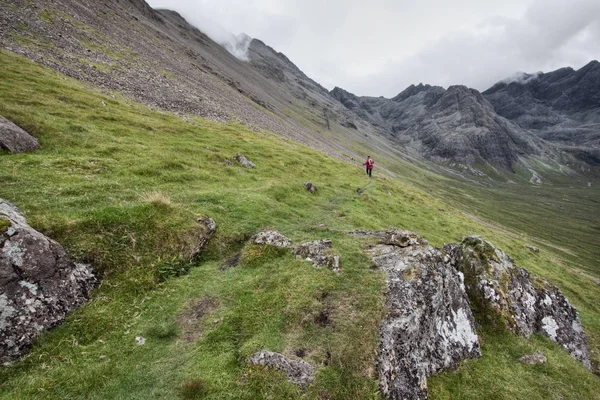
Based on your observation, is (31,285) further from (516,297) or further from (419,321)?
(516,297)

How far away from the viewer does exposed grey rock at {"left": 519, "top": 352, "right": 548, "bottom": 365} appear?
13714 millimetres

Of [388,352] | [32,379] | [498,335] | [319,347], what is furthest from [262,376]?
[498,335]

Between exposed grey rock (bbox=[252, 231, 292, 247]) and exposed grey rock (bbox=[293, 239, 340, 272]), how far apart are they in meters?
1.01

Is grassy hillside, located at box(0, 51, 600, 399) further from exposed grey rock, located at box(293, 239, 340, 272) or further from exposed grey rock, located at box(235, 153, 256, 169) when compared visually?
exposed grey rock, located at box(235, 153, 256, 169)

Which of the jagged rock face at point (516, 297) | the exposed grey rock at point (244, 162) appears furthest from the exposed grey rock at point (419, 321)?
the exposed grey rock at point (244, 162)

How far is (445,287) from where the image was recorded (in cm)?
1485

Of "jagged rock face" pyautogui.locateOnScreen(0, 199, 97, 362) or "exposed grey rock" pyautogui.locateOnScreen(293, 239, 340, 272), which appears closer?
"jagged rock face" pyautogui.locateOnScreen(0, 199, 97, 362)

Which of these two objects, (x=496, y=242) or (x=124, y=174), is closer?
(x=124, y=174)

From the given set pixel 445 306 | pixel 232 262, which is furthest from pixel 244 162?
pixel 445 306

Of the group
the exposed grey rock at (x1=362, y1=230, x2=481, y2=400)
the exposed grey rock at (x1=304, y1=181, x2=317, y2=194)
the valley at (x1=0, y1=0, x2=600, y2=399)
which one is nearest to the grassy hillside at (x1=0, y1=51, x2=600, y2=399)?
the valley at (x1=0, y1=0, x2=600, y2=399)

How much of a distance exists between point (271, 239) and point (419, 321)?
879 centimetres

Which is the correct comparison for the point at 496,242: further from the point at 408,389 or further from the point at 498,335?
the point at 408,389

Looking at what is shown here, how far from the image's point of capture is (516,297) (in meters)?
17.4

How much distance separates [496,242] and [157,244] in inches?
2219
